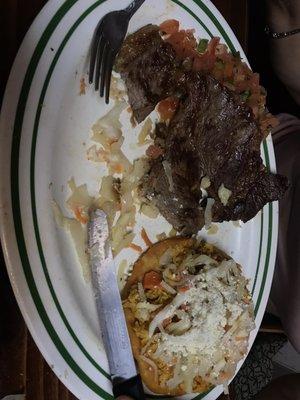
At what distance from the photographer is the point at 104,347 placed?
1.48 m

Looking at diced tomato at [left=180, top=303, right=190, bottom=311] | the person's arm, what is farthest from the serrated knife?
the person's arm

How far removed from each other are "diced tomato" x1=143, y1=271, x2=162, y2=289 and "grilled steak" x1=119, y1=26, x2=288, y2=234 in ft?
0.59

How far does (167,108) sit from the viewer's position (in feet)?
5.45

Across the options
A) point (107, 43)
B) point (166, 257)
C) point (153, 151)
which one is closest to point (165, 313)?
point (166, 257)

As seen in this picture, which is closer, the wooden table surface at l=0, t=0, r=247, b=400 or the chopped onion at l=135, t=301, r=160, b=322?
the wooden table surface at l=0, t=0, r=247, b=400

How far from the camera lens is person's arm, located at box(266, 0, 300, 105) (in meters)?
1.97

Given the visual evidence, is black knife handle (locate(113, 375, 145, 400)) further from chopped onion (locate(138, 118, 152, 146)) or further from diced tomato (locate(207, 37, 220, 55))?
diced tomato (locate(207, 37, 220, 55))

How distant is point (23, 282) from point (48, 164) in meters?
0.31

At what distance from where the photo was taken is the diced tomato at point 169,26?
1616 millimetres

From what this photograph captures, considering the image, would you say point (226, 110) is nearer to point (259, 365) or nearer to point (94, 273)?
point (94, 273)

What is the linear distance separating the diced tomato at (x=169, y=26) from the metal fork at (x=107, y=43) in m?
0.16

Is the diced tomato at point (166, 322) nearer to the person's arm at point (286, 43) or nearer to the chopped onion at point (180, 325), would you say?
the chopped onion at point (180, 325)

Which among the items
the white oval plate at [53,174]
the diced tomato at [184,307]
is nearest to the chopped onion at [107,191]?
the white oval plate at [53,174]

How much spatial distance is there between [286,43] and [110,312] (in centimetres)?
127
